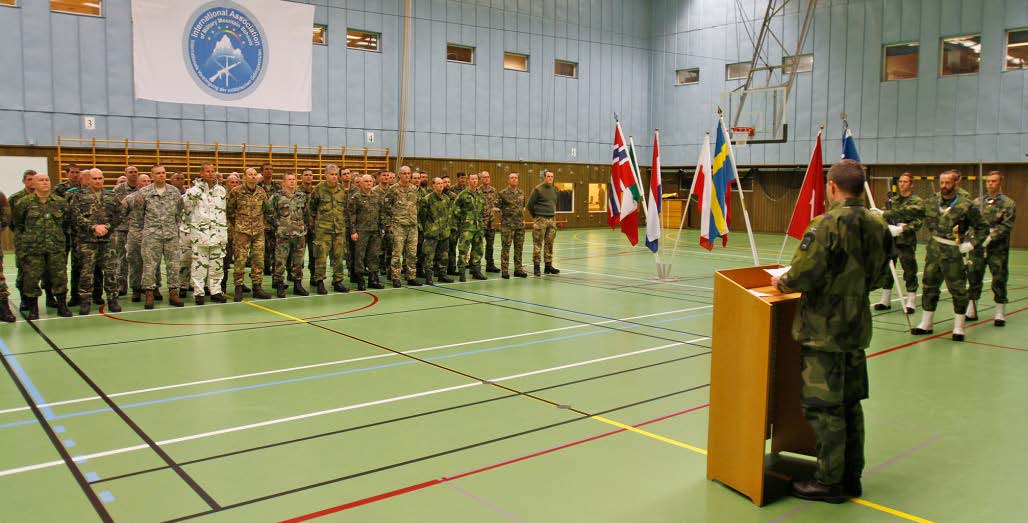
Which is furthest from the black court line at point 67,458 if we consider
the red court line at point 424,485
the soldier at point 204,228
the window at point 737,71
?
the window at point 737,71

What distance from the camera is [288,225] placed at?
10984mm

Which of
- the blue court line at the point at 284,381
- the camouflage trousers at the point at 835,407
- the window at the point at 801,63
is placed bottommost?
the blue court line at the point at 284,381

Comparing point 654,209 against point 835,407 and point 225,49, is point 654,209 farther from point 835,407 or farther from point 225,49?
point 225,49

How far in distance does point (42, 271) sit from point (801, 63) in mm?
25046

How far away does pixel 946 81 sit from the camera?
22875mm

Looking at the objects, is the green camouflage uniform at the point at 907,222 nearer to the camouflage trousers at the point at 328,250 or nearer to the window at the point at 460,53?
the camouflage trousers at the point at 328,250

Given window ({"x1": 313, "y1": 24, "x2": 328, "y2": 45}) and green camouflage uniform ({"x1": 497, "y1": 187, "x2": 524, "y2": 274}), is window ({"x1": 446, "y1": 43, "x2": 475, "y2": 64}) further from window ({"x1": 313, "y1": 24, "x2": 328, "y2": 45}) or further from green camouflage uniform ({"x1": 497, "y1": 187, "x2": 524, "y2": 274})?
green camouflage uniform ({"x1": 497, "y1": 187, "x2": 524, "y2": 274})

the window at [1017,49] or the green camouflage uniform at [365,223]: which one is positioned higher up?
the window at [1017,49]

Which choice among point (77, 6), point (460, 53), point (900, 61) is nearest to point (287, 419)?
point (77, 6)

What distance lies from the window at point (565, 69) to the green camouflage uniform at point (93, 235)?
2118cm

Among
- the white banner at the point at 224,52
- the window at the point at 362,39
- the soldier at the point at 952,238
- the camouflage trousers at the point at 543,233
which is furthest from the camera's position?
the window at the point at 362,39

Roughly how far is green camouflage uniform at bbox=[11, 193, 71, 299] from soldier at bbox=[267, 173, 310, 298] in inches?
110

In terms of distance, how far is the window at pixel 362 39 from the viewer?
2320cm

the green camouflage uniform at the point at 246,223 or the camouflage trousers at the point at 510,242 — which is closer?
the green camouflage uniform at the point at 246,223
